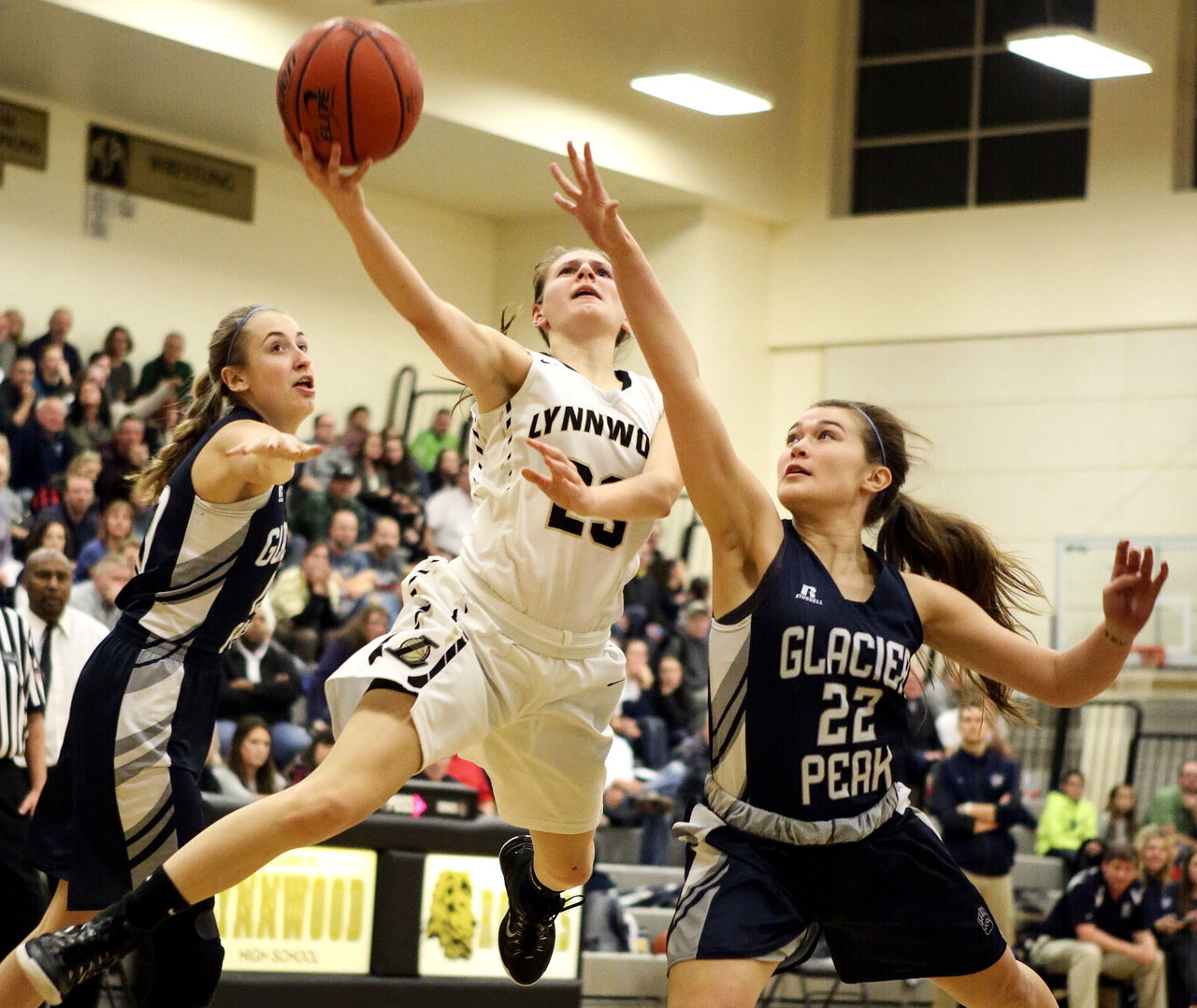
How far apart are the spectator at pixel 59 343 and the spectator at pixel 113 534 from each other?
231 centimetres

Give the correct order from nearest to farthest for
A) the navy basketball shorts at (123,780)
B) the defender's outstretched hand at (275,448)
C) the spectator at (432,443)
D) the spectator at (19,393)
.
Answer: the defender's outstretched hand at (275,448) < the navy basketball shorts at (123,780) < the spectator at (19,393) < the spectator at (432,443)

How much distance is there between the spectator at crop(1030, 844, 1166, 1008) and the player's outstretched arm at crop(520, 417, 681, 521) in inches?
299

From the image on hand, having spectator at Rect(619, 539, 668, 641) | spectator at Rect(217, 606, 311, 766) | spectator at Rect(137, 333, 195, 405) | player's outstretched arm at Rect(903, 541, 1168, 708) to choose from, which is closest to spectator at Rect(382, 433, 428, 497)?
spectator at Rect(137, 333, 195, 405)

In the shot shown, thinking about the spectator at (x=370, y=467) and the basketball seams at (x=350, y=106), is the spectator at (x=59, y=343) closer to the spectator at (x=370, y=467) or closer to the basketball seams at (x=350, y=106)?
the spectator at (x=370, y=467)

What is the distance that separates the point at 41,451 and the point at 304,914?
567 cm

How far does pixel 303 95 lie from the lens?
445cm

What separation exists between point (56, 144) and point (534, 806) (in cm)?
1165

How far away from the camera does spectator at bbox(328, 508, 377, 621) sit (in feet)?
40.9

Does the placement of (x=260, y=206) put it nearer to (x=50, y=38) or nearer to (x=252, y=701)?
(x=50, y=38)

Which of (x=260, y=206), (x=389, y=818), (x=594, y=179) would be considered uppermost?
(x=260, y=206)

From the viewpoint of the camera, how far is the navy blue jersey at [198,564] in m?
4.65

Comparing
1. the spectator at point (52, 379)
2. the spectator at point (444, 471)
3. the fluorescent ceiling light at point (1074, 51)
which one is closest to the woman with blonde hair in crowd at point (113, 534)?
the spectator at point (52, 379)

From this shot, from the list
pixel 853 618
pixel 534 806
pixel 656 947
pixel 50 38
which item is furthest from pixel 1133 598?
pixel 50 38

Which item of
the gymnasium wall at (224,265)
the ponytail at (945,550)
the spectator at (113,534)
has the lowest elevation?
the spectator at (113,534)
